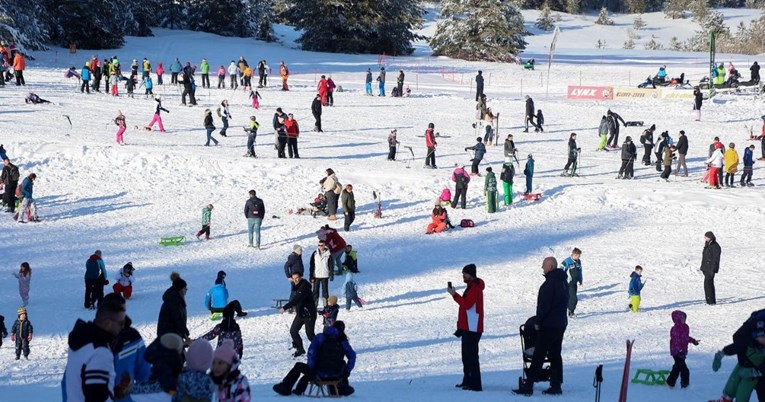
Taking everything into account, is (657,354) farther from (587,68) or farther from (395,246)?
(587,68)

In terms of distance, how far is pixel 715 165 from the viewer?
2636cm

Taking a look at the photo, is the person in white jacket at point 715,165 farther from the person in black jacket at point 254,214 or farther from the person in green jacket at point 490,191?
the person in black jacket at point 254,214

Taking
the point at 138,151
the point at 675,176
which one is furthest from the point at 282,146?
the point at 675,176

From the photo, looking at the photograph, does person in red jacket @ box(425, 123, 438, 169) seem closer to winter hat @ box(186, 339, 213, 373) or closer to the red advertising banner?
the red advertising banner

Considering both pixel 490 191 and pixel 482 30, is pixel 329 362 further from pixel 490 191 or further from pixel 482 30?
pixel 482 30

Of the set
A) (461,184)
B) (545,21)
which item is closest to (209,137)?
(461,184)

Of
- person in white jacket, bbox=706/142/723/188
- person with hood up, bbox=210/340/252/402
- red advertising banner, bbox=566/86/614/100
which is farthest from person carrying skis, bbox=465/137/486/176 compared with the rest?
person with hood up, bbox=210/340/252/402

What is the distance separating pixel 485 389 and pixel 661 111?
96.3 feet

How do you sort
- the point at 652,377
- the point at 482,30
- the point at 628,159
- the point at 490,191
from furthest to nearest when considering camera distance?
the point at 482,30 → the point at 628,159 → the point at 490,191 → the point at 652,377

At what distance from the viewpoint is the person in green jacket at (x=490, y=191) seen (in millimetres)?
23797

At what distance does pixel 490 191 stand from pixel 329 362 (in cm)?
1395

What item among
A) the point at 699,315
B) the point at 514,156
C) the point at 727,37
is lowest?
the point at 699,315

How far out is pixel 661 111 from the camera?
37.9 metres

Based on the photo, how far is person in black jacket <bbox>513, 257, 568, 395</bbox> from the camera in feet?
33.6
